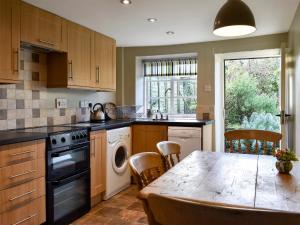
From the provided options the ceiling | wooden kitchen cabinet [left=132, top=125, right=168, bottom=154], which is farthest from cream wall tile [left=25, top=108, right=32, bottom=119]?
wooden kitchen cabinet [left=132, top=125, right=168, bottom=154]

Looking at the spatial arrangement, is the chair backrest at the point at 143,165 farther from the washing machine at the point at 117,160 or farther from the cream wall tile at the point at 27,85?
the cream wall tile at the point at 27,85

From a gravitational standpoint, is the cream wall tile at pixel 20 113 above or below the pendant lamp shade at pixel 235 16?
below

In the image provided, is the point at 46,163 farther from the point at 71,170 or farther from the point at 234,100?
the point at 234,100

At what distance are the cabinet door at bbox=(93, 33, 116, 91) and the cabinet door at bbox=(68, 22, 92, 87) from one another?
0.58ft

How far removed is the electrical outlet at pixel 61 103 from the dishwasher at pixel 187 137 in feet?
4.62

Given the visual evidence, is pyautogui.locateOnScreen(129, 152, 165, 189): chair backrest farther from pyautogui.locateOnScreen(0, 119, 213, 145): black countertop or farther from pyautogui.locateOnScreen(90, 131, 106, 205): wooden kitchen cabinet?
pyautogui.locateOnScreen(90, 131, 106, 205): wooden kitchen cabinet

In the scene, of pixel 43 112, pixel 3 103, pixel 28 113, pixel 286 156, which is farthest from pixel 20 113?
pixel 286 156

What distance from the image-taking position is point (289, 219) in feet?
2.39

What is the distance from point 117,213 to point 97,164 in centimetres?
58

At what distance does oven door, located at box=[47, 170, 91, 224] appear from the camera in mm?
2496

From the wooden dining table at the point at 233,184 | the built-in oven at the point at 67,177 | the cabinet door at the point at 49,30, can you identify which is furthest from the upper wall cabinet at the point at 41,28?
the wooden dining table at the point at 233,184

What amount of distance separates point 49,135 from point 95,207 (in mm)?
1182

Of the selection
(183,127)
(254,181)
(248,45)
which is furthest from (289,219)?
(248,45)

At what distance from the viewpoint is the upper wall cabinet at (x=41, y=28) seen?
2615mm
